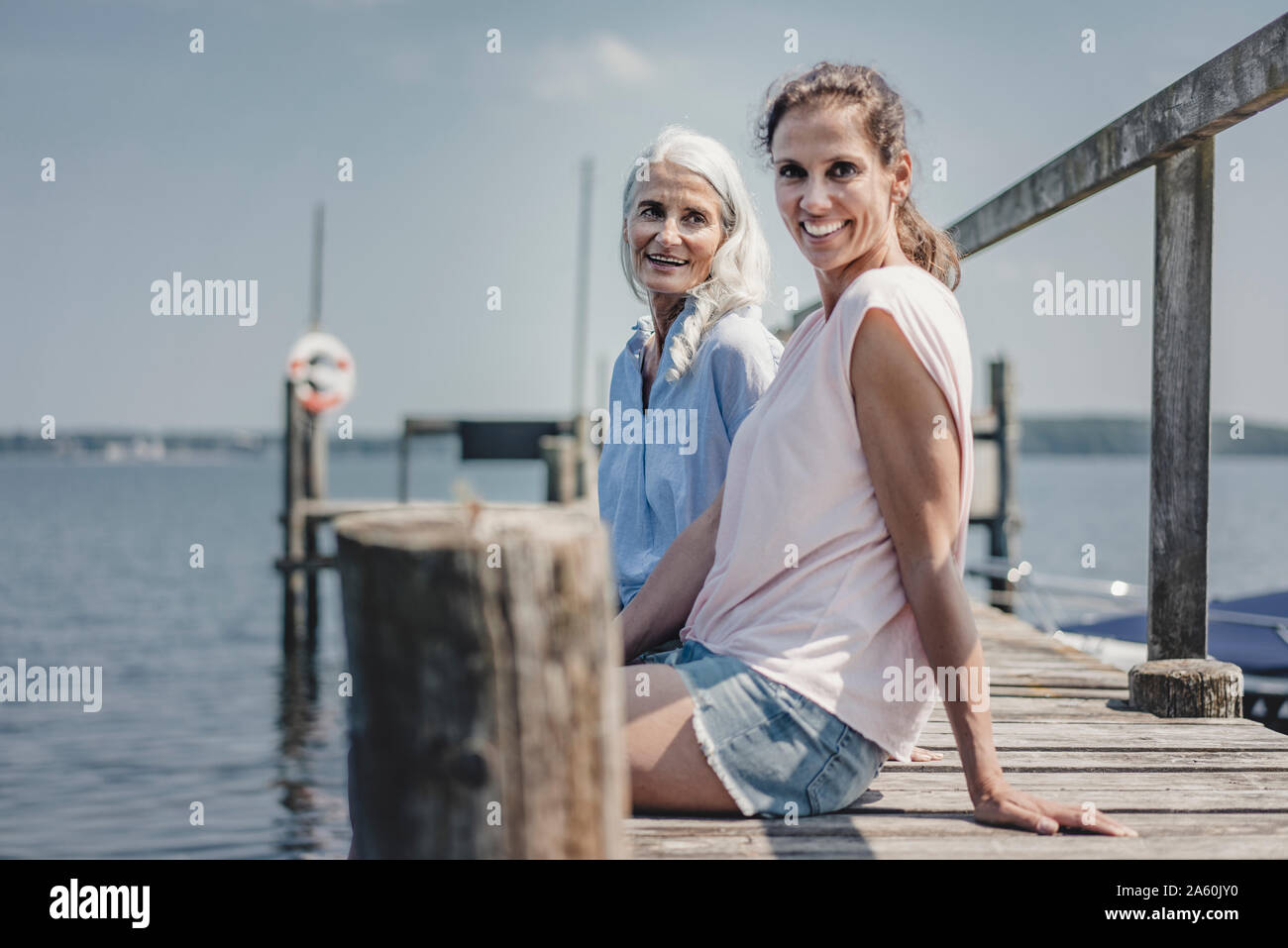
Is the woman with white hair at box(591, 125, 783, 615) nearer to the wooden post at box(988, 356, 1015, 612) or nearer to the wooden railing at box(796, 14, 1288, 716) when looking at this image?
the wooden railing at box(796, 14, 1288, 716)

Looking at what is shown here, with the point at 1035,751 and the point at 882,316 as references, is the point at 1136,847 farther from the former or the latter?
the point at 882,316

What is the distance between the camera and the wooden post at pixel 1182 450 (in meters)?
3.27

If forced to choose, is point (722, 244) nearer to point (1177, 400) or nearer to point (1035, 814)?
point (1177, 400)

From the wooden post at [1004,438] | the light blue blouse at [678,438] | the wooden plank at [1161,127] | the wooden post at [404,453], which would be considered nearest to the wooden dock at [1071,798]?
the light blue blouse at [678,438]

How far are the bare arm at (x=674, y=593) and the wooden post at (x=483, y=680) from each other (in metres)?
1.19

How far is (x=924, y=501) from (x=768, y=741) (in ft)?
1.66

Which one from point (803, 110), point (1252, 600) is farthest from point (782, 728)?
point (1252, 600)

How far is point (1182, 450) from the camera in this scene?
3338mm

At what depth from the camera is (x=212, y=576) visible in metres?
40.8

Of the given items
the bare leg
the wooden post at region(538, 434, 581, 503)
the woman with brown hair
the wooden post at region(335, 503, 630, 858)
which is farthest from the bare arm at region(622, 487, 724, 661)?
the wooden post at region(538, 434, 581, 503)

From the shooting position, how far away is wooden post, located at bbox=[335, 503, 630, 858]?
1402mm

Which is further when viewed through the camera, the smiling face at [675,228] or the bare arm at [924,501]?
the smiling face at [675,228]

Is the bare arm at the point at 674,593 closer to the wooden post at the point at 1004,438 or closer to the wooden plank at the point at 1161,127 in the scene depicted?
the wooden plank at the point at 1161,127
